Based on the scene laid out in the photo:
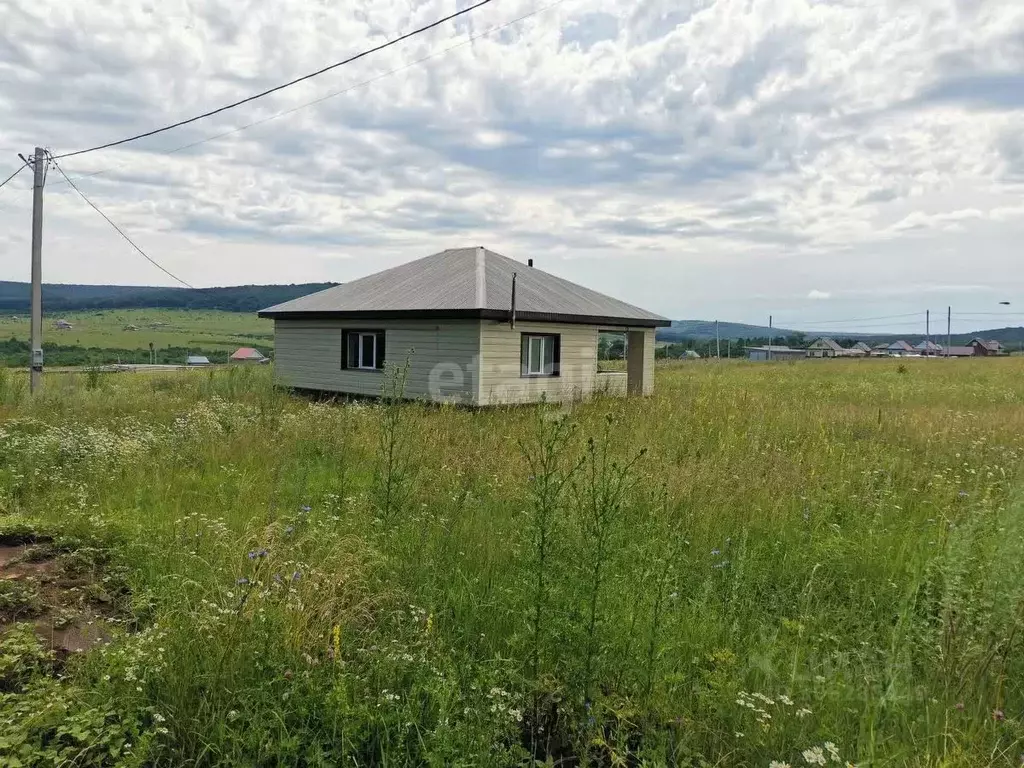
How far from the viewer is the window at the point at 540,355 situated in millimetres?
16141

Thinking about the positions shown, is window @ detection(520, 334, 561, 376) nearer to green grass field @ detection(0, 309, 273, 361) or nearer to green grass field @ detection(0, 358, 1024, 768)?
green grass field @ detection(0, 358, 1024, 768)

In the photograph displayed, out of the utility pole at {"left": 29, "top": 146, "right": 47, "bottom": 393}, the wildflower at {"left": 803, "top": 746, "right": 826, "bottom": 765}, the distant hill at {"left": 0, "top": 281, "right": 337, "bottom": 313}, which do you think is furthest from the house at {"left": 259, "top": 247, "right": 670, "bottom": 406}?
the distant hill at {"left": 0, "top": 281, "right": 337, "bottom": 313}

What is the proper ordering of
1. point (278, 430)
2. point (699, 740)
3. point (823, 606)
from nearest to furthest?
point (699, 740) < point (823, 606) < point (278, 430)

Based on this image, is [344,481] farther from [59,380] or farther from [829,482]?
[59,380]

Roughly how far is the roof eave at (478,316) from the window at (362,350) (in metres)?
0.53

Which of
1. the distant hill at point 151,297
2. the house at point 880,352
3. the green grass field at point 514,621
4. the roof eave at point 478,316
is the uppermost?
the distant hill at point 151,297

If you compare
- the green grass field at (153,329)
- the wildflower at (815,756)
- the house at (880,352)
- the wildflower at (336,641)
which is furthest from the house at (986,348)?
the wildflower at (336,641)

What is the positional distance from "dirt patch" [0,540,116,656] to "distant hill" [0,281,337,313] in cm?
5196

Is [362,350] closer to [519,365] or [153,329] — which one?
[519,365]

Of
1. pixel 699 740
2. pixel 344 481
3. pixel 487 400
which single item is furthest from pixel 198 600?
pixel 487 400

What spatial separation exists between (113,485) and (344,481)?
2182 mm

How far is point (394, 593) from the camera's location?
381 cm

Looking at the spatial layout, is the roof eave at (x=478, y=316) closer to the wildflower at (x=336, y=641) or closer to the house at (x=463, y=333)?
the house at (x=463, y=333)

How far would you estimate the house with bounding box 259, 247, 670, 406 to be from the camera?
14.8 m
